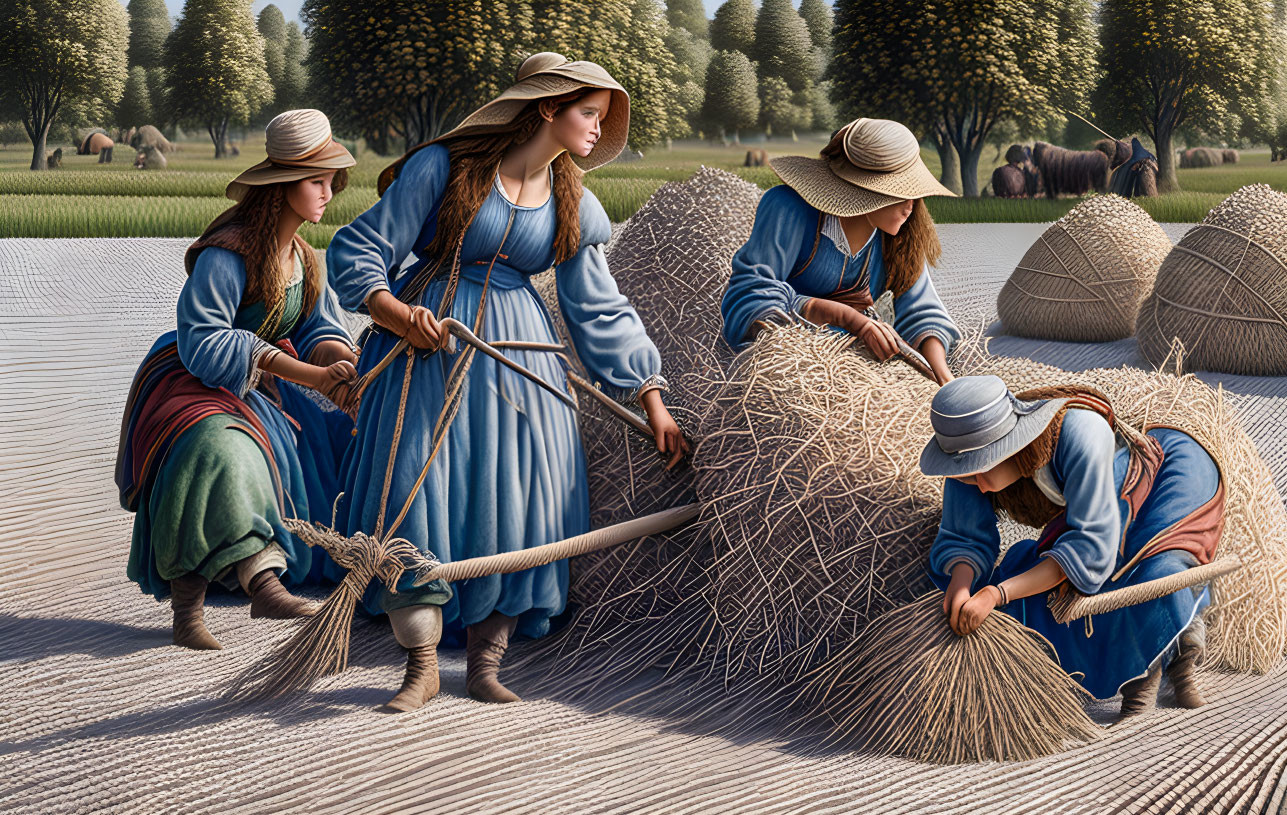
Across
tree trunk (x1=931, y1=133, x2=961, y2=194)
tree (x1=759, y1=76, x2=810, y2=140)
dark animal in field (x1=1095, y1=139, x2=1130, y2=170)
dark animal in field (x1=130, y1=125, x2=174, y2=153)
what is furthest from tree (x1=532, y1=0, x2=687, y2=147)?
dark animal in field (x1=1095, y1=139, x2=1130, y2=170)

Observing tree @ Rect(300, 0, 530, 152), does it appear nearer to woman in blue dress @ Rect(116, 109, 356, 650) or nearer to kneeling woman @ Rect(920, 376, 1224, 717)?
woman in blue dress @ Rect(116, 109, 356, 650)

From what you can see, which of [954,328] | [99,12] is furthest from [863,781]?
[99,12]

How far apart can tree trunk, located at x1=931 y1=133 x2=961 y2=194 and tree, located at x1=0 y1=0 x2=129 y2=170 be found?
12196 millimetres

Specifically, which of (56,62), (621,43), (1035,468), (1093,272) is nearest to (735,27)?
(621,43)

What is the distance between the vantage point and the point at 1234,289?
6.52 meters

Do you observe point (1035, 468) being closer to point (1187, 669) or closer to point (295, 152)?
point (1187, 669)

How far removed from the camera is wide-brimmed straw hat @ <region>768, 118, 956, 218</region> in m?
3.10

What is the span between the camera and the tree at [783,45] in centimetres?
2898

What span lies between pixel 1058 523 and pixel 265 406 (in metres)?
2.08

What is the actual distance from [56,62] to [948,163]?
13097 millimetres

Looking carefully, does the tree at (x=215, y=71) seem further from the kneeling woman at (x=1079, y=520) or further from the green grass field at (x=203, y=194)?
the kneeling woman at (x=1079, y=520)

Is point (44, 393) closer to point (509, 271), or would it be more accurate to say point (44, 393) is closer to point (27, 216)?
point (509, 271)

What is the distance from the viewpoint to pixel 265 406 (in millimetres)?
3432

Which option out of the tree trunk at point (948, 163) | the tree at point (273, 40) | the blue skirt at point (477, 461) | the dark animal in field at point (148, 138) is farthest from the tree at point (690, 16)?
the blue skirt at point (477, 461)
